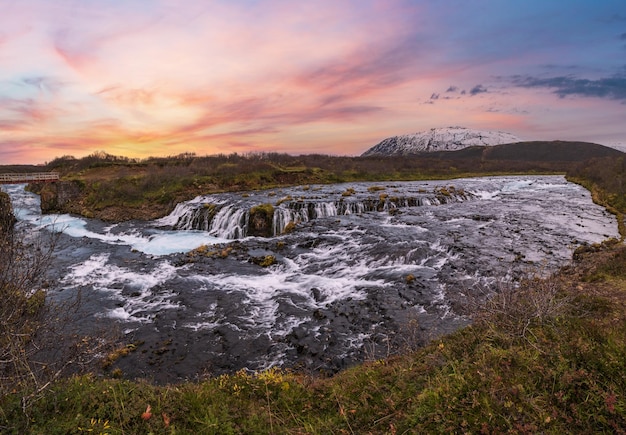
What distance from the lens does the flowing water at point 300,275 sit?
34.7 feet

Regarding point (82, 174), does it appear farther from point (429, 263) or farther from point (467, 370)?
point (467, 370)

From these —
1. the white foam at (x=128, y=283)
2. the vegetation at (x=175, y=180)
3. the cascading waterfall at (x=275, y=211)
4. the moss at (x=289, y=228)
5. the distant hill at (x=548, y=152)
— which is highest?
the distant hill at (x=548, y=152)

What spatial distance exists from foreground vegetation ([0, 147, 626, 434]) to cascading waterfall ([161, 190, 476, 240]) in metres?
21.7

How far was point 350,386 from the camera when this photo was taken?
5.60 meters

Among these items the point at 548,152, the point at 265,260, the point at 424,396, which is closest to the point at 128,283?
the point at 265,260

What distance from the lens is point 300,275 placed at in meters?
17.0

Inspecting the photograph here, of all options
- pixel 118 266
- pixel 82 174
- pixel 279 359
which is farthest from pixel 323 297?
pixel 82 174

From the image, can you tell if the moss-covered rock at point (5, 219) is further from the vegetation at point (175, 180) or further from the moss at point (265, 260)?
the vegetation at point (175, 180)

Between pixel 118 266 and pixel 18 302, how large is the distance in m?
15.9

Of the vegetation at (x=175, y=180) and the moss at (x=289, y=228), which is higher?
the vegetation at (x=175, y=180)

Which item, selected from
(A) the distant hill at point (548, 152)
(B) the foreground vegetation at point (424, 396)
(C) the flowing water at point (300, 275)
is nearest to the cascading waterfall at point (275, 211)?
(C) the flowing water at point (300, 275)

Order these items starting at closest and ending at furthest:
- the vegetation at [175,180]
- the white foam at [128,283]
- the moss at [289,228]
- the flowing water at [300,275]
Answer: the flowing water at [300,275] < the white foam at [128,283] < the moss at [289,228] < the vegetation at [175,180]

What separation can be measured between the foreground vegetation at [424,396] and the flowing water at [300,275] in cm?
289

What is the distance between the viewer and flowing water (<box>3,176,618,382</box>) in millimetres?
10586
